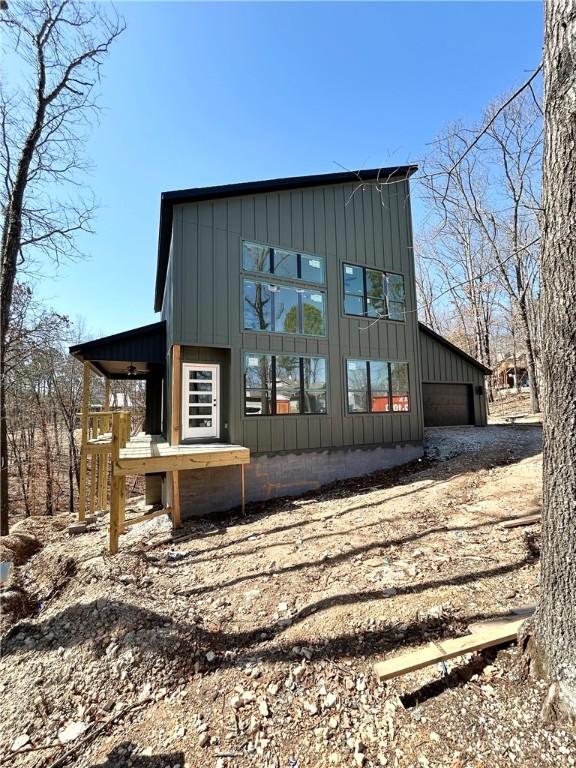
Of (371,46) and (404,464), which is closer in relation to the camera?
(371,46)

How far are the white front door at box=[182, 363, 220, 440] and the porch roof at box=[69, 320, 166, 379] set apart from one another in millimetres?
1702

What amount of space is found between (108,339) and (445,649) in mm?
7907

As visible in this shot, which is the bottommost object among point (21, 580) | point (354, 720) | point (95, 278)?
point (21, 580)

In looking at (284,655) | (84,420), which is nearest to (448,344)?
(84,420)

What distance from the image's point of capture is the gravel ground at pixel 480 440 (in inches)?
359

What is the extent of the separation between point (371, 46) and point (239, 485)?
881 cm

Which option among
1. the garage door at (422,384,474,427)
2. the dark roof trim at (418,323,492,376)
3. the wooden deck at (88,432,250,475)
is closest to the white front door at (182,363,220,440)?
the wooden deck at (88,432,250,475)

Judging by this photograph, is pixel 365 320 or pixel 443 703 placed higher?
pixel 365 320

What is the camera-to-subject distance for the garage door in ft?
38.8

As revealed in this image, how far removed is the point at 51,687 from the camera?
2650mm

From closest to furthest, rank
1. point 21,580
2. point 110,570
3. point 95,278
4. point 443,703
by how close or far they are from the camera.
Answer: point 443,703 → point 110,570 → point 21,580 → point 95,278

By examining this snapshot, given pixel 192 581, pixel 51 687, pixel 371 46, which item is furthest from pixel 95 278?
pixel 51 687

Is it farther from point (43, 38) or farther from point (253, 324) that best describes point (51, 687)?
point (43, 38)

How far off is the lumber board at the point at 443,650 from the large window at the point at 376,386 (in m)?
6.48
